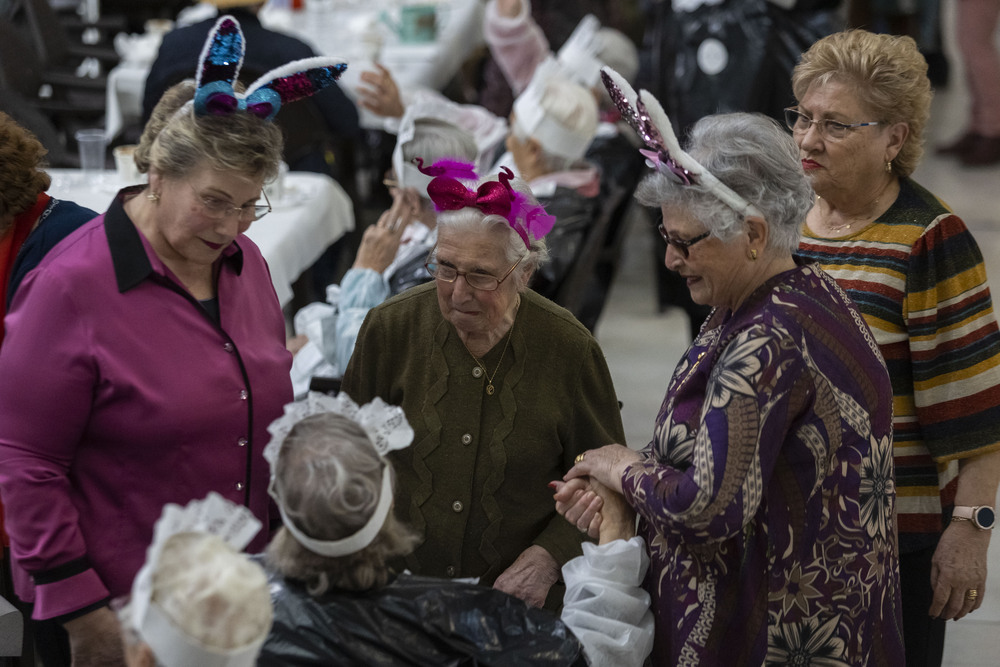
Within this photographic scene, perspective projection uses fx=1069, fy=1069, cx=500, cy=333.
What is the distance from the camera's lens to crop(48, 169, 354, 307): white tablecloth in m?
3.58

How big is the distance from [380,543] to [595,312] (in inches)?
111

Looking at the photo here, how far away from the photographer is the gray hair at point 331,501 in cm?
154

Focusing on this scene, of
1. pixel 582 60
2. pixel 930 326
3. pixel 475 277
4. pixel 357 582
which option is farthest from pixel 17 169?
pixel 582 60

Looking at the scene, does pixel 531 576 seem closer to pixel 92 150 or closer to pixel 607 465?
pixel 607 465

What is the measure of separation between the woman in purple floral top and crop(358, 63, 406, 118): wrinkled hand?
2.71 metres

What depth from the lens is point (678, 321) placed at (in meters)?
5.57

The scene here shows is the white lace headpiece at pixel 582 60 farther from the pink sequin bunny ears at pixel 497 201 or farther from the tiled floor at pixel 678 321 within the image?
the pink sequin bunny ears at pixel 497 201

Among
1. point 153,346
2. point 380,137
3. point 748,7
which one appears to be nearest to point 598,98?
point 748,7

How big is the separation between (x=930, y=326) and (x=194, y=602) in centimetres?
147

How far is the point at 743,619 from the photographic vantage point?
1.75 m

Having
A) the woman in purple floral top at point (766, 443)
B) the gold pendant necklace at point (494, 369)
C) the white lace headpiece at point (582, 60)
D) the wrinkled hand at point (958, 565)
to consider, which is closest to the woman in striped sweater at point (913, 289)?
the wrinkled hand at point (958, 565)

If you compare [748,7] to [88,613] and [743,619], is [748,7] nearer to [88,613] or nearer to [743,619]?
[743,619]

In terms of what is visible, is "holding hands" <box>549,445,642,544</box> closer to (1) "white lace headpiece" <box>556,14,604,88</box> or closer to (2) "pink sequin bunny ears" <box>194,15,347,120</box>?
(2) "pink sequin bunny ears" <box>194,15,347,120</box>

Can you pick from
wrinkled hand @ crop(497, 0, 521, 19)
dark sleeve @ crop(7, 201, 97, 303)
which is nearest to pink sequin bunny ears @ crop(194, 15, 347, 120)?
dark sleeve @ crop(7, 201, 97, 303)
